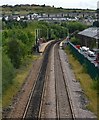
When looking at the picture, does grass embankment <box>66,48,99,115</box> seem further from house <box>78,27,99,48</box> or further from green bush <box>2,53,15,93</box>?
house <box>78,27,99,48</box>

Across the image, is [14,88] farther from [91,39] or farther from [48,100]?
[91,39]

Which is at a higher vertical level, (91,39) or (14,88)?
(91,39)

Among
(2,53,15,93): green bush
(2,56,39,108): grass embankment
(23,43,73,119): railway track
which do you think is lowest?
(2,56,39,108): grass embankment

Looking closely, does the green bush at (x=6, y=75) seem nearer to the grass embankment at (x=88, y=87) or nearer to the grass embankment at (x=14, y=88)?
the grass embankment at (x=14, y=88)

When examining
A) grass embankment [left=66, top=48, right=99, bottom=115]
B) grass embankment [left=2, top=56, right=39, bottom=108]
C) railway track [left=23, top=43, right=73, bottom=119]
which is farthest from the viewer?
grass embankment [left=2, top=56, right=39, bottom=108]

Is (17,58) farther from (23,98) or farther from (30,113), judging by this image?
(30,113)

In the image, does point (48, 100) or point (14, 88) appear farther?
point (14, 88)

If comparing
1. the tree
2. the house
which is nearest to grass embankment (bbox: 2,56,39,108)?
the tree

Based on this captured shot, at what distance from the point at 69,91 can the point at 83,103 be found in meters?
4.21

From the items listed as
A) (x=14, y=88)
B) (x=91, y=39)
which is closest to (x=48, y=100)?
(x=14, y=88)

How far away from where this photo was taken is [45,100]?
85.0 feet

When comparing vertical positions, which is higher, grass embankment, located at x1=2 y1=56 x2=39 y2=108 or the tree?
the tree

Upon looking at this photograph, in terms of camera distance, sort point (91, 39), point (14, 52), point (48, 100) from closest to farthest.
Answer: point (48, 100)
point (14, 52)
point (91, 39)

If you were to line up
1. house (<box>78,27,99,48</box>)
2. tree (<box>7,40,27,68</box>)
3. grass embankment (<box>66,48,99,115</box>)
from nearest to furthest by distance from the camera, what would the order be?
grass embankment (<box>66,48,99,115</box>), tree (<box>7,40,27,68</box>), house (<box>78,27,99,48</box>)
